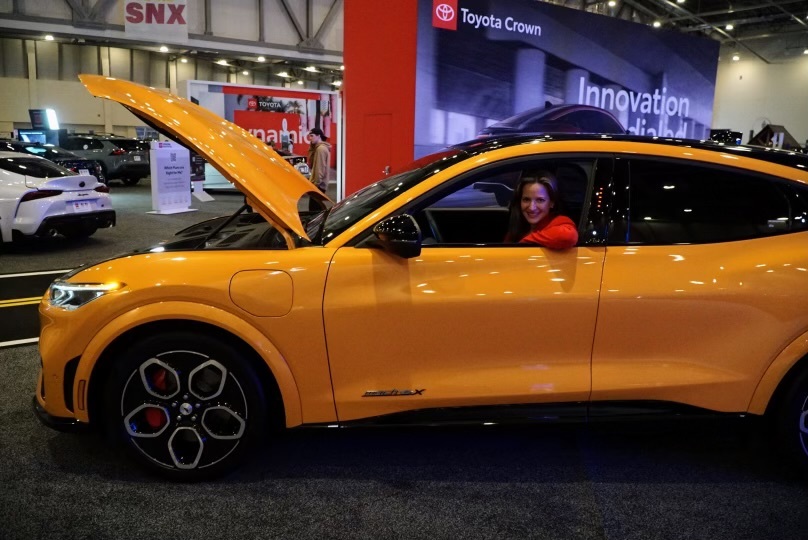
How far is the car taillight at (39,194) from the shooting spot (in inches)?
299

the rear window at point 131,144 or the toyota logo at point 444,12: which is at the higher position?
the toyota logo at point 444,12

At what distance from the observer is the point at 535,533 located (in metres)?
2.42

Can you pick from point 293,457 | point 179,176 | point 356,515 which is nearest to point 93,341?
point 293,457

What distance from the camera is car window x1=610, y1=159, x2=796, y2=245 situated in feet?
8.86

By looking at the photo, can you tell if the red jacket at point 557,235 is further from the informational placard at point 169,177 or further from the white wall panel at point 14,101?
the white wall panel at point 14,101

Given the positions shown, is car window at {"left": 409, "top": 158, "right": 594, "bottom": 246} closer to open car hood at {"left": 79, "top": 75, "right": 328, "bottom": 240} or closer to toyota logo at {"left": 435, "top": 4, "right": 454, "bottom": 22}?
open car hood at {"left": 79, "top": 75, "right": 328, "bottom": 240}

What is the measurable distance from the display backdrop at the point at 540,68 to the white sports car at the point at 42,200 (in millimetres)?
4483

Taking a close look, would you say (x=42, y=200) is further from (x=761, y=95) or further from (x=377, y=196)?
(x=761, y=95)

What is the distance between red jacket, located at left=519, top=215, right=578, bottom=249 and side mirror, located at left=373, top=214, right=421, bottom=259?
505 mm

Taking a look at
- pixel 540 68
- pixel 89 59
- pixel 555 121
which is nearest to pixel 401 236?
pixel 555 121

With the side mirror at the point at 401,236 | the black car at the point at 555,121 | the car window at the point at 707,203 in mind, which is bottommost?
the side mirror at the point at 401,236

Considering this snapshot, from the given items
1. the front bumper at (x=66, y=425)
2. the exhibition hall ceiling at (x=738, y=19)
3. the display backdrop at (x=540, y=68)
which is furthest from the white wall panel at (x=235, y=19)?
the front bumper at (x=66, y=425)

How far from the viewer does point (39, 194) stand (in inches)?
302

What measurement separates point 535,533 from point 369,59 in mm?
7672
